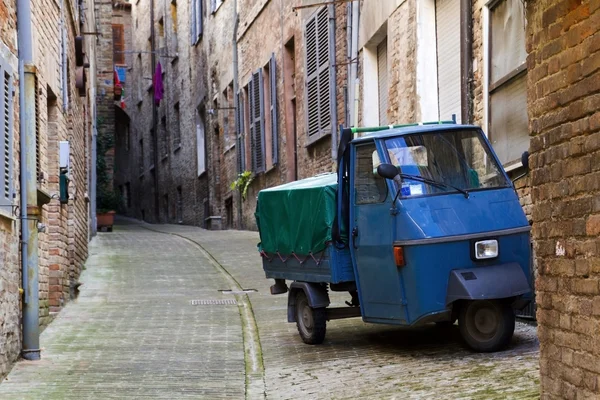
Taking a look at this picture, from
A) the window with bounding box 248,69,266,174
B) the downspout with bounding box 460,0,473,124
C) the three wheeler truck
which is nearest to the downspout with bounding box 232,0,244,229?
the window with bounding box 248,69,266,174

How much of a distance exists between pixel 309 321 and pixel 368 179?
158 centimetres

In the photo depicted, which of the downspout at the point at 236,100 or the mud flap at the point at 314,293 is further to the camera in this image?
the downspout at the point at 236,100

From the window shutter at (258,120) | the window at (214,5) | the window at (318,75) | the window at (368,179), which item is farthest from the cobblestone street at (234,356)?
the window at (214,5)

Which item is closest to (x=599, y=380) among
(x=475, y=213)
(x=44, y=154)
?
(x=475, y=213)

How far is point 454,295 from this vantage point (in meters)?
7.71

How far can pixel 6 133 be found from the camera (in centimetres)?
827

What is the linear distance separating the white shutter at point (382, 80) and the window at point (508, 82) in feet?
14.1

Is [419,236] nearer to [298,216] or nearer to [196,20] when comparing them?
[298,216]

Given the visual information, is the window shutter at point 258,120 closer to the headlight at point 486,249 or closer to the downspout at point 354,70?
the downspout at point 354,70

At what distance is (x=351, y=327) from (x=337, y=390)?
3.11 m

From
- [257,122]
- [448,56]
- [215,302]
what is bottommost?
[215,302]

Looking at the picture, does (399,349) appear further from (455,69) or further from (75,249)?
(75,249)

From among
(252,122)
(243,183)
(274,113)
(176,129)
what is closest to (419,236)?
(274,113)

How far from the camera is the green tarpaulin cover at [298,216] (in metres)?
8.97
